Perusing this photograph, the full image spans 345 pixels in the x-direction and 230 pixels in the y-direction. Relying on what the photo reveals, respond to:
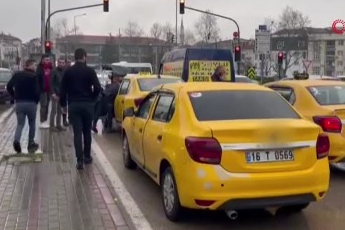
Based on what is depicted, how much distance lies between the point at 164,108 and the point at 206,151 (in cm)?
150

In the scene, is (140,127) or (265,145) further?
(140,127)

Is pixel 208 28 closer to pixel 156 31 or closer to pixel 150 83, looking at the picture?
pixel 156 31

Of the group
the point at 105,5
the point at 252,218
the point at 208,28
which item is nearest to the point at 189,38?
the point at 208,28

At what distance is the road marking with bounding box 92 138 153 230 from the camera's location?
5688 millimetres

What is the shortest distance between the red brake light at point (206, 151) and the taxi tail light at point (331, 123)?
3164 millimetres

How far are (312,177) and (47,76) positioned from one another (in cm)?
935

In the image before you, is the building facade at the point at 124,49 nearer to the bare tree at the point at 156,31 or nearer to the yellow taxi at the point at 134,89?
the bare tree at the point at 156,31

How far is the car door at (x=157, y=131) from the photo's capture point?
6154 mm

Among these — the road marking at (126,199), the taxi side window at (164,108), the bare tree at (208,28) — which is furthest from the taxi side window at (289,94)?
the bare tree at (208,28)

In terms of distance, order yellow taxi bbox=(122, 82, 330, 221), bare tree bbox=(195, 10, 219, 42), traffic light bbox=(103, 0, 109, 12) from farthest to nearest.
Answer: bare tree bbox=(195, 10, 219, 42), traffic light bbox=(103, 0, 109, 12), yellow taxi bbox=(122, 82, 330, 221)

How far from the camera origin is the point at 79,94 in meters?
8.44

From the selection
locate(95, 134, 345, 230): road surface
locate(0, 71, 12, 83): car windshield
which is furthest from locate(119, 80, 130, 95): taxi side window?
locate(0, 71, 12, 83): car windshield

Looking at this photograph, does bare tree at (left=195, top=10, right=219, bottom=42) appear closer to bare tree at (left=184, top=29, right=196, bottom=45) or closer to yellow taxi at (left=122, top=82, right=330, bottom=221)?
bare tree at (left=184, top=29, right=196, bottom=45)

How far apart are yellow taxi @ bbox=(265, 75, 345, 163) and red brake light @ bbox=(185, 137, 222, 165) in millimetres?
3165
